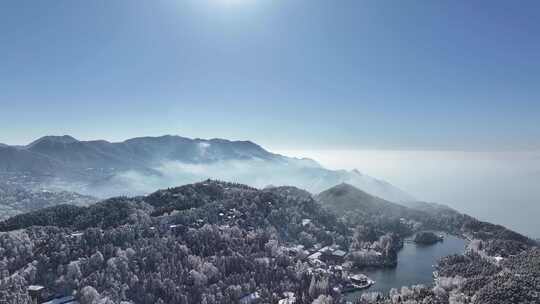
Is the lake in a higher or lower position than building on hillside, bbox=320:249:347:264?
lower

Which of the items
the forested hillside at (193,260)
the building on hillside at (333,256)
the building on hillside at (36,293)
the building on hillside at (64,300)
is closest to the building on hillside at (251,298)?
the forested hillside at (193,260)

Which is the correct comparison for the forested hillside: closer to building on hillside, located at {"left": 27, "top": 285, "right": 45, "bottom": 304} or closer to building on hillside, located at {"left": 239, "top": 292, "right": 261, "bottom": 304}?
building on hillside, located at {"left": 239, "top": 292, "right": 261, "bottom": 304}

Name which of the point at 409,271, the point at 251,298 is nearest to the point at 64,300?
the point at 251,298

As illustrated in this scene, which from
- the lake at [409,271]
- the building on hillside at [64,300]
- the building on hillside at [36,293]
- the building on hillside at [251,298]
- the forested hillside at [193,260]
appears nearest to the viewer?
the building on hillside at [64,300]

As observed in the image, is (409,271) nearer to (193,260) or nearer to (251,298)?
(251,298)

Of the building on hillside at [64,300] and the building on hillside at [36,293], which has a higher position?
A: the building on hillside at [36,293]

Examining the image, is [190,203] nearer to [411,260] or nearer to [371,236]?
[371,236]

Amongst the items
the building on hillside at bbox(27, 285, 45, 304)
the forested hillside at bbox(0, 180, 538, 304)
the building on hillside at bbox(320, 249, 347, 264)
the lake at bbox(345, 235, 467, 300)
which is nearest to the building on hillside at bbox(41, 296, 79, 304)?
the forested hillside at bbox(0, 180, 538, 304)

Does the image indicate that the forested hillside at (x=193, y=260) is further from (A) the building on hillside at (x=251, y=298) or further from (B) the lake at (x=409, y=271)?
(B) the lake at (x=409, y=271)
